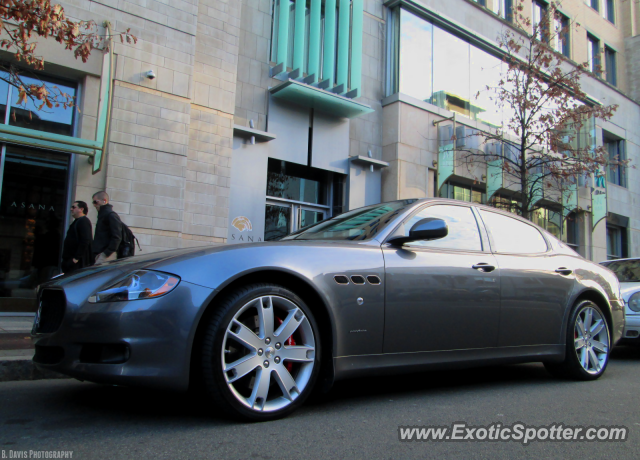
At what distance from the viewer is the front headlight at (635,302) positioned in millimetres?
6566

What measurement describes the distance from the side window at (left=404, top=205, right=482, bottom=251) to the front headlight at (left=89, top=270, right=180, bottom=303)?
182cm

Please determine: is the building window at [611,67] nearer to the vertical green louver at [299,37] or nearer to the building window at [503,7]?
the building window at [503,7]

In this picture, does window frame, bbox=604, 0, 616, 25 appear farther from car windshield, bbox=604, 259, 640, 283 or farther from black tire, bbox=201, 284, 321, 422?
black tire, bbox=201, 284, 321, 422

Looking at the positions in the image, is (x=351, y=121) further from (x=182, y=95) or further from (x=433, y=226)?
(x=433, y=226)

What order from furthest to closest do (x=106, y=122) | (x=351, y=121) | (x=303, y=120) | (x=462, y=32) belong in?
(x=462, y=32) → (x=351, y=121) → (x=303, y=120) → (x=106, y=122)

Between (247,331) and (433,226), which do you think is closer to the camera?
(247,331)

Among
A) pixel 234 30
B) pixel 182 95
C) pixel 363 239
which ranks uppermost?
pixel 234 30

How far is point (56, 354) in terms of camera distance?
9.17 ft

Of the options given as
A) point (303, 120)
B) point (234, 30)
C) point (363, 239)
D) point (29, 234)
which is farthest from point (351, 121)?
point (363, 239)

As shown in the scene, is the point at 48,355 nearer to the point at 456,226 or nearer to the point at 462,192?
the point at 456,226

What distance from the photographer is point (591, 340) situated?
4699 millimetres

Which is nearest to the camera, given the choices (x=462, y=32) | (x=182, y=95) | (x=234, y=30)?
(x=182, y=95)

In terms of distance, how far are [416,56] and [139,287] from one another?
13.3m

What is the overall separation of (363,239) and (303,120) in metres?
9.04
